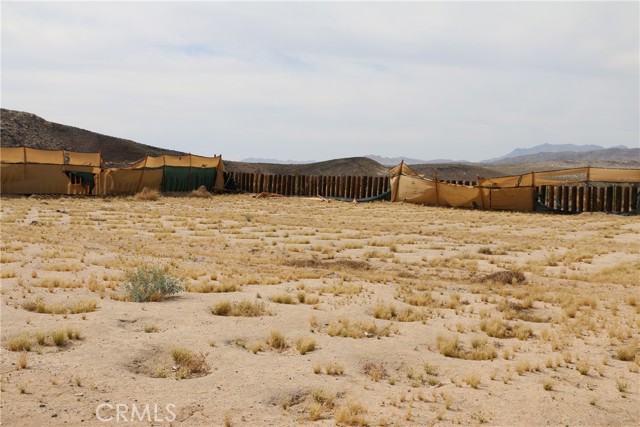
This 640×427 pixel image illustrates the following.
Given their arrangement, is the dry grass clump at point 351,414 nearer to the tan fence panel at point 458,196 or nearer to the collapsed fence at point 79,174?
the tan fence panel at point 458,196

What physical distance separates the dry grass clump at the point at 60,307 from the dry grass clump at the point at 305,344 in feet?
9.53

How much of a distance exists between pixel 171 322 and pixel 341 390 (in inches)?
Answer: 112

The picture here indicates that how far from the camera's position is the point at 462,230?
19.5m

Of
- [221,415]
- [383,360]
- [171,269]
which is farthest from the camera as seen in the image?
[171,269]

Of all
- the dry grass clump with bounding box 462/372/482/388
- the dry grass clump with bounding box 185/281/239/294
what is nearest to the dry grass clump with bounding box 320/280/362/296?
the dry grass clump with bounding box 185/281/239/294

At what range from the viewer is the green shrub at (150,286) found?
349 inches

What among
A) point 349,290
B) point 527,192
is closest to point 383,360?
point 349,290

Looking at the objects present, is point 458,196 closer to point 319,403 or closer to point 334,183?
point 334,183

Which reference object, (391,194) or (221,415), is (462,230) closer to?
(391,194)

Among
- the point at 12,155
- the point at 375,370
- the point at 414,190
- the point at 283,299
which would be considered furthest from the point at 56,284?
the point at 12,155

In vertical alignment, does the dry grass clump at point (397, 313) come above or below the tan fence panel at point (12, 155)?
below

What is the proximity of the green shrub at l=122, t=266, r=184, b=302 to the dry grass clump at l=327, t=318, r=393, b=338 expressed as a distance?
2.66 m

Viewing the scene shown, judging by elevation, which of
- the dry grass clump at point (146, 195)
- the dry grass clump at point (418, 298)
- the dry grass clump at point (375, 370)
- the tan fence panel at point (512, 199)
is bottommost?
the dry grass clump at point (375, 370)

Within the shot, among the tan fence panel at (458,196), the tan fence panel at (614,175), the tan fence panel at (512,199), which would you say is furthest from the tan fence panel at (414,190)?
the tan fence panel at (614,175)
